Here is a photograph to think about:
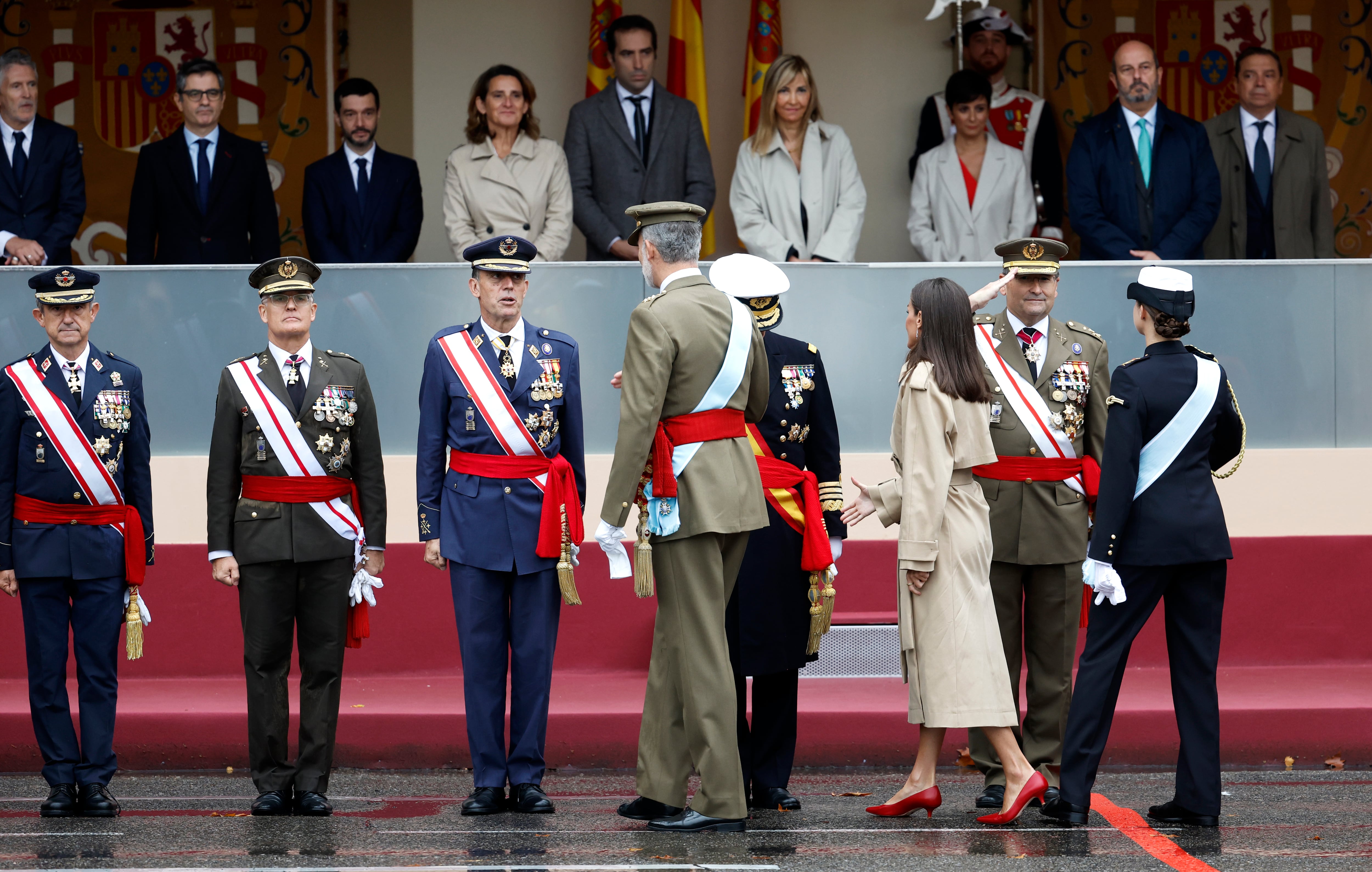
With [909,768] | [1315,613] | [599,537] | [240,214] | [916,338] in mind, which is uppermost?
[240,214]

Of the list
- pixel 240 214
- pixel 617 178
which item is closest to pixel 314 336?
pixel 240 214

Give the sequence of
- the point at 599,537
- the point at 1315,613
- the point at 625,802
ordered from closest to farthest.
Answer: the point at 599,537 < the point at 625,802 < the point at 1315,613

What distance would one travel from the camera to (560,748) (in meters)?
6.61

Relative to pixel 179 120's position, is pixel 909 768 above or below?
below

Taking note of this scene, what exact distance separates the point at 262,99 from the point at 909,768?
6.06 metres

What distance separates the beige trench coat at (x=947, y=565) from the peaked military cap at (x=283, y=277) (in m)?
2.10

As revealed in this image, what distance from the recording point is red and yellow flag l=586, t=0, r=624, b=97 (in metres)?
9.57

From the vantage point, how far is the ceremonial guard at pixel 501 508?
18.5 feet

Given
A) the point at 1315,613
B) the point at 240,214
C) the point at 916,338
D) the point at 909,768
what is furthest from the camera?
the point at 240,214

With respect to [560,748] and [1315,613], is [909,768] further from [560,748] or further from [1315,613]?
[1315,613]

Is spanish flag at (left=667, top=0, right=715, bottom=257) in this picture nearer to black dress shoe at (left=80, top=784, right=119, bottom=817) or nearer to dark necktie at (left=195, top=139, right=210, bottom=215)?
dark necktie at (left=195, top=139, right=210, bottom=215)

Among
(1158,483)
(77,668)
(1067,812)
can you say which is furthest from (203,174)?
(1067,812)

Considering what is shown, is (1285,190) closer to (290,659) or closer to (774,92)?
(774,92)

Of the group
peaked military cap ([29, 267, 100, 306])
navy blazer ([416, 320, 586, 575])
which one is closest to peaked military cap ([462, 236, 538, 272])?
navy blazer ([416, 320, 586, 575])
